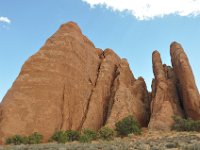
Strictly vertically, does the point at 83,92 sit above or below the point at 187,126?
above

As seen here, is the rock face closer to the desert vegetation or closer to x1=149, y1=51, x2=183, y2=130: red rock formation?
the desert vegetation

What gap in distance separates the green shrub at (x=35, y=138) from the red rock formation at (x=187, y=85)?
17.9m

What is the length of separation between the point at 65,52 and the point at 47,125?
10719 millimetres

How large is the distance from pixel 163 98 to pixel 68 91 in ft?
39.0

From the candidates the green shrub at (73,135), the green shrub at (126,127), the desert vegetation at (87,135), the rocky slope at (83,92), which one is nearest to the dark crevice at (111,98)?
the rocky slope at (83,92)

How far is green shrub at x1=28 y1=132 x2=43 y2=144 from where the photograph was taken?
34.9m

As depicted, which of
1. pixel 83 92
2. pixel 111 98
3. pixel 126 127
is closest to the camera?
→ pixel 126 127

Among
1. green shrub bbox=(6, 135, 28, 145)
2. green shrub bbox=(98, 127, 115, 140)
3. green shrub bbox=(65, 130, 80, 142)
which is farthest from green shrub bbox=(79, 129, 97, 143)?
green shrub bbox=(6, 135, 28, 145)

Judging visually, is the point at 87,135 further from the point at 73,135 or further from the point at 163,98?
the point at 163,98

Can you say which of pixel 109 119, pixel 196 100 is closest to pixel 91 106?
pixel 109 119

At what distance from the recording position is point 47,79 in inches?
1657

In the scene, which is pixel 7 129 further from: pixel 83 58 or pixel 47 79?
pixel 83 58

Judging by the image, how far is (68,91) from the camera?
141 feet

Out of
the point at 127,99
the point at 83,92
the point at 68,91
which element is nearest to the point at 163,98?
the point at 127,99
